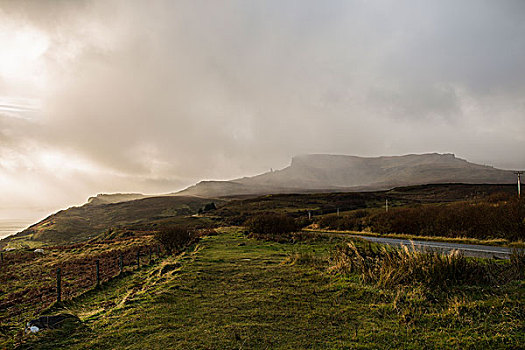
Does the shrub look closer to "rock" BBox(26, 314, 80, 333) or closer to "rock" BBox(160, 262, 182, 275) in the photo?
"rock" BBox(26, 314, 80, 333)

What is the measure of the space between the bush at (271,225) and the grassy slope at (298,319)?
2695 centimetres

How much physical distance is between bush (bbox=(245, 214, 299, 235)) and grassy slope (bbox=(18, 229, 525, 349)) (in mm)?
26946

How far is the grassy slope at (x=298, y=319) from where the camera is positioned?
7012 millimetres

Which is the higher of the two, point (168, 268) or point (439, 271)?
point (439, 271)

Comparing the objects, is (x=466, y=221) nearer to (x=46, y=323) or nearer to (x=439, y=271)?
(x=439, y=271)

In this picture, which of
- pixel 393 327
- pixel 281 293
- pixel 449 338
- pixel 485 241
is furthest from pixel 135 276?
pixel 485 241

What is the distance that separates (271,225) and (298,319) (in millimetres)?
31975

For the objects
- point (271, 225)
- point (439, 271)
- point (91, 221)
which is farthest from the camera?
point (91, 221)

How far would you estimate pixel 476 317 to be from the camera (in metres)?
7.48

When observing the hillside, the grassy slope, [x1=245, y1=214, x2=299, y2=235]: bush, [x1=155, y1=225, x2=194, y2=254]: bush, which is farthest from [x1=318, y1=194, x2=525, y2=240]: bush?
the hillside

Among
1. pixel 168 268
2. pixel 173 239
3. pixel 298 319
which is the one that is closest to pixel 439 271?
pixel 298 319

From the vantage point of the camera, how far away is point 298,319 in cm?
863

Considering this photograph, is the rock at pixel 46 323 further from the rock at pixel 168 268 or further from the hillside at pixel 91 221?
the hillside at pixel 91 221

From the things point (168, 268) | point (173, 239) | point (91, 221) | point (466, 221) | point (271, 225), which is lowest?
point (91, 221)
